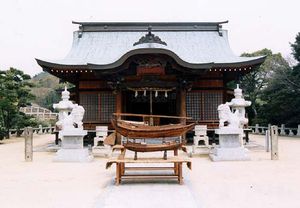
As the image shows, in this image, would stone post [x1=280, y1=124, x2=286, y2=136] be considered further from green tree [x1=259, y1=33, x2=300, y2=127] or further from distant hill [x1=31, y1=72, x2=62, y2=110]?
distant hill [x1=31, y1=72, x2=62, y2=110]

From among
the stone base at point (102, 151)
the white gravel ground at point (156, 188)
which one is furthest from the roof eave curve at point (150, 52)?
the white gravel ground at point (156, 188)

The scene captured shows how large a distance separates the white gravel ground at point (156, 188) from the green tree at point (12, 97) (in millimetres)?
14616

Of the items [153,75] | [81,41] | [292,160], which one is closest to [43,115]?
[81,41]

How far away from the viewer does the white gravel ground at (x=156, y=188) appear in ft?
19.7

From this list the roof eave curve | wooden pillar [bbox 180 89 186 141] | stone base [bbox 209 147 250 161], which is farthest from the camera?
wooden pillar [bbox 180 89 186 141]

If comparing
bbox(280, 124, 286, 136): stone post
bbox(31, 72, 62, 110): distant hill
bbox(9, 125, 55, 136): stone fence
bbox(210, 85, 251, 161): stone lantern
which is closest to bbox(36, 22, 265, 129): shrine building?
bbox(210, 85, 251, 161): stone lantern

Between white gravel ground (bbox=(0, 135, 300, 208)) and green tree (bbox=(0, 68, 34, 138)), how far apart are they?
14.6 m

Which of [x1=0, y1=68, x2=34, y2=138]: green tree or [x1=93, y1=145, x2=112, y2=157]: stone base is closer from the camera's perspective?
[x1=93, y1=145, x2=112, y2=157]: stone base

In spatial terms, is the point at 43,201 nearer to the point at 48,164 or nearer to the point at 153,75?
the point at 48,164

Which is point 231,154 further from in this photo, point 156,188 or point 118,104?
point 118,104

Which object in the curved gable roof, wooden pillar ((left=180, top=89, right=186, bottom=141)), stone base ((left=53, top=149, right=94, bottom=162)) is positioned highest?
the curved gable roof

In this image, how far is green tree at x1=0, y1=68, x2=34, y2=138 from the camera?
24062mm

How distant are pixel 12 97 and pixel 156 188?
2047cm

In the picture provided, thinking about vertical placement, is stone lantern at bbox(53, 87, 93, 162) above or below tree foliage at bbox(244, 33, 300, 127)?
below
